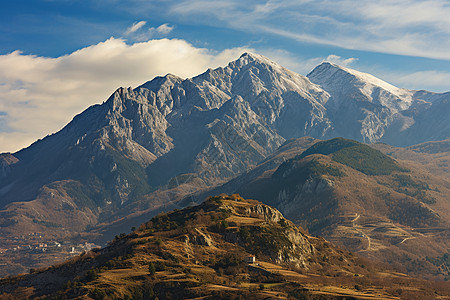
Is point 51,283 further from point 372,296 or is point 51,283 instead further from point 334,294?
point 372,296

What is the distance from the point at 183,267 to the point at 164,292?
69.7ft

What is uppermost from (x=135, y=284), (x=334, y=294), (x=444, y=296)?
(x=135, y=284)

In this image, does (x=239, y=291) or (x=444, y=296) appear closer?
(x=239, y=291)

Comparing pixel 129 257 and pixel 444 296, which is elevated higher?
pixel 129 257

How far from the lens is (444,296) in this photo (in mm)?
196000

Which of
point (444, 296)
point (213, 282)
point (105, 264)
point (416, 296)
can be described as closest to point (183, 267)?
point (213, 282)

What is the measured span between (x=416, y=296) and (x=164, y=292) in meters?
94.5

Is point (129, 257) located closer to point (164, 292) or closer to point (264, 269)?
point (164, 292)

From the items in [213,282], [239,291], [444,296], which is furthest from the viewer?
[444,296]

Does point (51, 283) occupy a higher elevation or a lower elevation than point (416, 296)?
higher

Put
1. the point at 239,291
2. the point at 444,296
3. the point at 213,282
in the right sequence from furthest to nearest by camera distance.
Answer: the point at 444,296, the point at 213,282, the point at 239,291

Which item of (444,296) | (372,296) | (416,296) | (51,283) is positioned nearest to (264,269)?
(372,296)

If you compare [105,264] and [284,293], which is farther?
[105,264]

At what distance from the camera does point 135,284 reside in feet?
563
